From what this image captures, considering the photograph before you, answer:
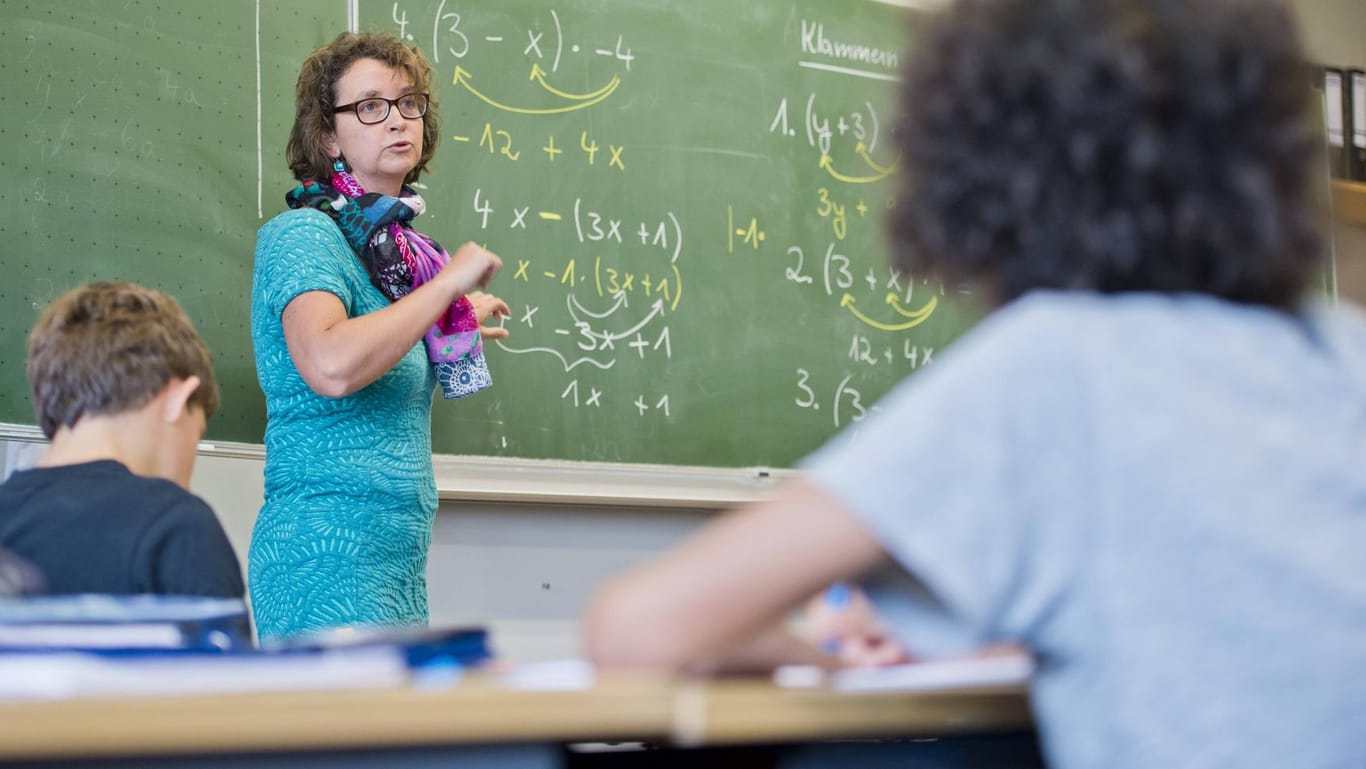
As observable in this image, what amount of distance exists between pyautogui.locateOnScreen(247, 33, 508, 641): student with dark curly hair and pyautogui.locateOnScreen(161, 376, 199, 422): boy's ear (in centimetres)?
48

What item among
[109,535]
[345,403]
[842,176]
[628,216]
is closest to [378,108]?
[345,403]

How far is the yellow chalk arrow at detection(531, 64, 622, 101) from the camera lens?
115 inches

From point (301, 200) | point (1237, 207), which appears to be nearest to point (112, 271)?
point (301, 200)

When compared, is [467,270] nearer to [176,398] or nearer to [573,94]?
[176,398]

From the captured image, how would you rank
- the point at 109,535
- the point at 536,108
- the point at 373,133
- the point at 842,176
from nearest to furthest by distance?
the point at 109,535
the point at 373,133
the point at 536,108
the point at 842,176

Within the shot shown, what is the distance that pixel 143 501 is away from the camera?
1.36 meters

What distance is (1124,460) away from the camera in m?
0.77

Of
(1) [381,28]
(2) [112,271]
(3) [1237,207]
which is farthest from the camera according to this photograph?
(1) [381,28]

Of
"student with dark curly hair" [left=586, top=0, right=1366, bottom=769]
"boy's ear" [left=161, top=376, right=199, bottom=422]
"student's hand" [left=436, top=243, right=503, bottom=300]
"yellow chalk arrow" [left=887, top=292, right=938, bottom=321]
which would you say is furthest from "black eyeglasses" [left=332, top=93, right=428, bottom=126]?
"student with dark curly hair" [left=586, top=0, right=1366, bottom=769]

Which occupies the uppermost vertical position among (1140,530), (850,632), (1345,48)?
(1345,48)

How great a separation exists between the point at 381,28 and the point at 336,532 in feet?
3.84

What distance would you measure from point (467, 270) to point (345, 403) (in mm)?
277

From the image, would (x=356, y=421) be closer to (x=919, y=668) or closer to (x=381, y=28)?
(x=381, y=28)

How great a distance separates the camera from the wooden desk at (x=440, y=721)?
2.18 feet
